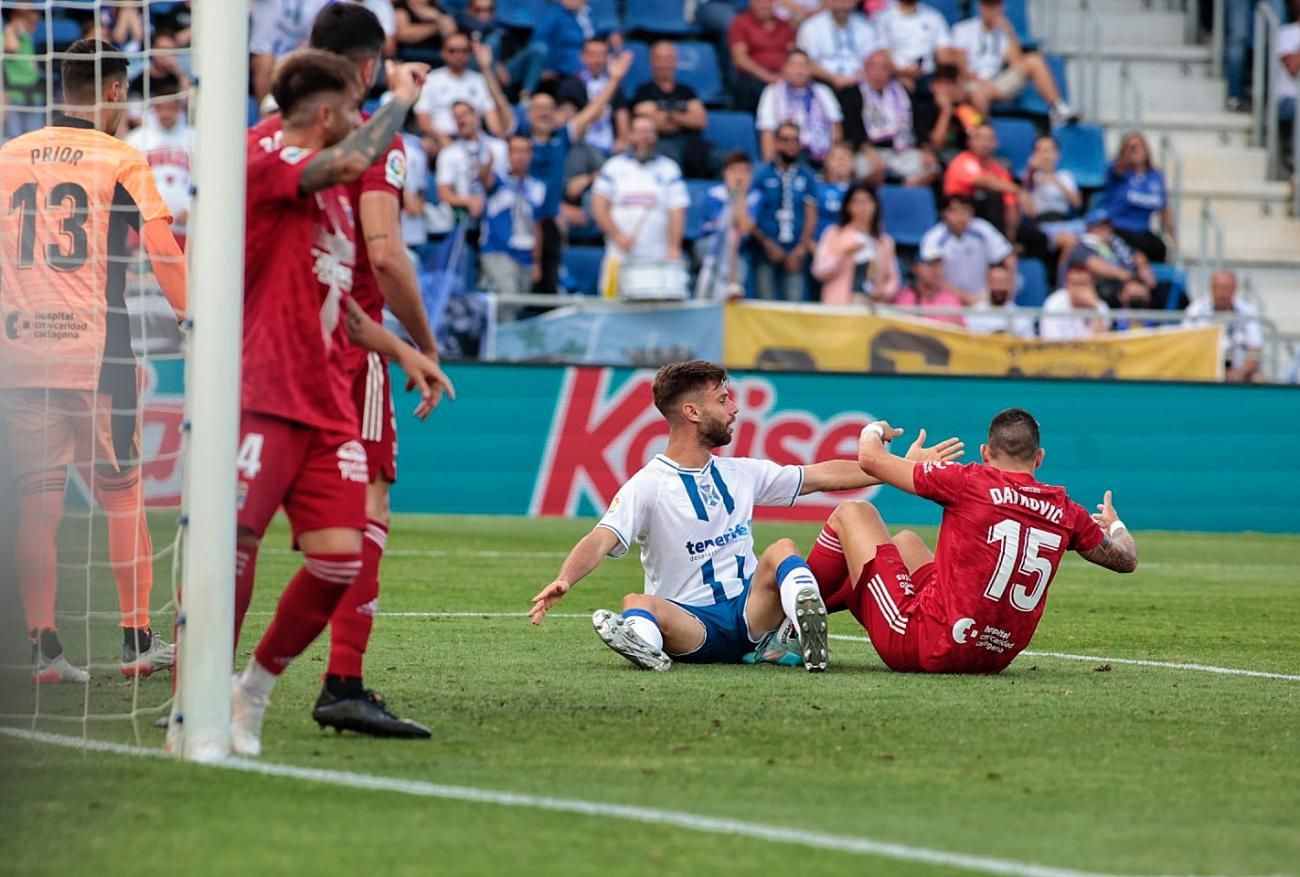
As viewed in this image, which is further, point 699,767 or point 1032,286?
point 1032,286

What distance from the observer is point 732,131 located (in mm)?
20953

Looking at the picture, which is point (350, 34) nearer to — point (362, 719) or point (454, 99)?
point (362, 719)

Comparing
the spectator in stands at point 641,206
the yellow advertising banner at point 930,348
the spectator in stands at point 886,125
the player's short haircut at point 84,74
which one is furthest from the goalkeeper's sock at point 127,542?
the spectator in stands at point 886,125

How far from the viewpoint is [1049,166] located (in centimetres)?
2119

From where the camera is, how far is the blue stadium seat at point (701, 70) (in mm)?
21469

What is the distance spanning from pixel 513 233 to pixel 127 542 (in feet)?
36.1

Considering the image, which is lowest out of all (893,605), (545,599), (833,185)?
(893,605)

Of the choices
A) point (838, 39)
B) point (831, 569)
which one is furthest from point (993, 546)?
point (838, 39)

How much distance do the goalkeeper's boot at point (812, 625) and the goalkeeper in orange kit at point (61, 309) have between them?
2.42 m

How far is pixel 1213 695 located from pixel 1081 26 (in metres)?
17.9

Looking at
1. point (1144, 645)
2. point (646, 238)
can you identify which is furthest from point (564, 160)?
point (1144, 645)

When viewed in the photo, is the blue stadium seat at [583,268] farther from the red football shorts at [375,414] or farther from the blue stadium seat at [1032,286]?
the red football shorts at [375,414]

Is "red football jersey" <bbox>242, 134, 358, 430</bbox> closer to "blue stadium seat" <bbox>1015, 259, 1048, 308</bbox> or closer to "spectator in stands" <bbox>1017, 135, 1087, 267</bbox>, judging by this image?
"blue stadium seat" <bbox>1015, 259, 1048, 308</bbox>

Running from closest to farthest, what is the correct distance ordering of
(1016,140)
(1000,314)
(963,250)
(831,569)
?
(831,569), (1000,314), (963,250), (1016,140)
